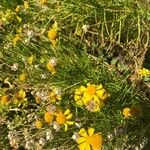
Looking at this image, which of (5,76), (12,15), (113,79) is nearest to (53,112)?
(113,79)

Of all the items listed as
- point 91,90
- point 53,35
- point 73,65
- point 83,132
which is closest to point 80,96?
point 91,90

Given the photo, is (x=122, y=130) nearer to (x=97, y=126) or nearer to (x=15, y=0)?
(x=97, y=126)

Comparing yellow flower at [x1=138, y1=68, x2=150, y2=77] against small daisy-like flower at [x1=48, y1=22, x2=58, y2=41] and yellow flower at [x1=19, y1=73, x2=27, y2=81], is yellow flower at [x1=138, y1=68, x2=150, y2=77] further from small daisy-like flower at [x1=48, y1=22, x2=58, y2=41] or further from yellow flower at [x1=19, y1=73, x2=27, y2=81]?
yellow flower at [x1=19, y1=73, x2=27, y2=81]

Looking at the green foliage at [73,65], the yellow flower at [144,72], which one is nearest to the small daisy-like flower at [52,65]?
the green foliage at [73,65]

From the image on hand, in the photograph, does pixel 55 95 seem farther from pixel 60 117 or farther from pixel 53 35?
pixel 53 35

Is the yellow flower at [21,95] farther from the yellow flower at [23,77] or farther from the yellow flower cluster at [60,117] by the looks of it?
the yellow flower cluster at [60,117]

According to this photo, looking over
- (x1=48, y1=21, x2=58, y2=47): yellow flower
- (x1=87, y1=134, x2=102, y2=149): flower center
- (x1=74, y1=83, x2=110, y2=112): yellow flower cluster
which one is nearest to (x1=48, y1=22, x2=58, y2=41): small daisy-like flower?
A: (x1=48, y1=21, x2=58, y2=47): yellow flower
